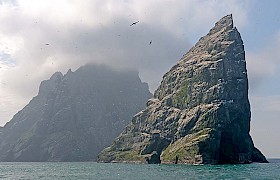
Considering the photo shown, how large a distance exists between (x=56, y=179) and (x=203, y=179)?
145ft

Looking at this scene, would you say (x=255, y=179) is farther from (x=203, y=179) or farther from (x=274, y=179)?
(x=203, y=179)

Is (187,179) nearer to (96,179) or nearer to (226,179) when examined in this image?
(226,179)

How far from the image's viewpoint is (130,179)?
375 feet

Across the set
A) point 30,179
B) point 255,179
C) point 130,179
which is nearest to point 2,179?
point 30,179

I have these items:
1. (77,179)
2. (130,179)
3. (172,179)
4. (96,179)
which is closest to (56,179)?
(77,179)

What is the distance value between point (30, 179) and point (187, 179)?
4805cm

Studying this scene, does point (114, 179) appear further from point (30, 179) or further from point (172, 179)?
point (30, 179)

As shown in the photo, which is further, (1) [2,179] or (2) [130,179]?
(1) [2,179]

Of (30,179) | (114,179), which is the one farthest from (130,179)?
(30,179)

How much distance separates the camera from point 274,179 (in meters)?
115

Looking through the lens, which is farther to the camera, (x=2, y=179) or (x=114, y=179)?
(x=2, y=179)

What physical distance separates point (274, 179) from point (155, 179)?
3398 cm

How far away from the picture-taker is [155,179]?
114 meters

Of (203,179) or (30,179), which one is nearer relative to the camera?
(203,179)
